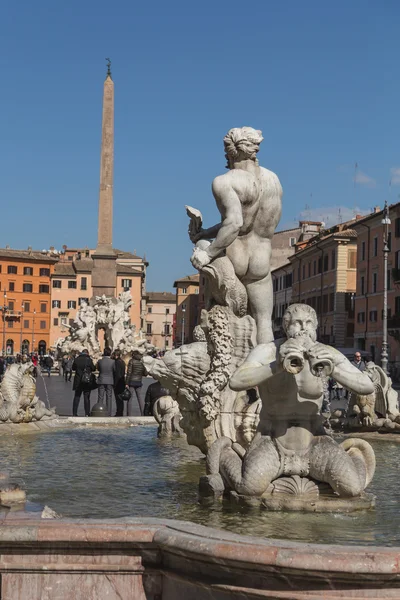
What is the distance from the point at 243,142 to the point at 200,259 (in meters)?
0.91

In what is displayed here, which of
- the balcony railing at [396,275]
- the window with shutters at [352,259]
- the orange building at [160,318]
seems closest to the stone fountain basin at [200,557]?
the balcony railing at [396,275]

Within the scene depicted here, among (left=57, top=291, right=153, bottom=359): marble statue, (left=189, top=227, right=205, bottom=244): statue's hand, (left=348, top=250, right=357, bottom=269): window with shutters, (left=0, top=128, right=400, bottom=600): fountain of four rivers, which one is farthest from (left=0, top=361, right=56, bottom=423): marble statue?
(left=348, top=250, right=357, bottom=269): window with shutters

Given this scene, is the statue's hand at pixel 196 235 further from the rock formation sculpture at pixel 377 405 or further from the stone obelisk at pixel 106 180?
the stone obelisk at pixel 106 180

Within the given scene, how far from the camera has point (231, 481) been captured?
499cm

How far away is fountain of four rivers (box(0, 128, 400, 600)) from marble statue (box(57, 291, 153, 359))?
111ft

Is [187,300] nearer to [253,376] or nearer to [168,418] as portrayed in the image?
[168,418]

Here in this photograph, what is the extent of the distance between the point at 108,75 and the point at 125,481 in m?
33.9

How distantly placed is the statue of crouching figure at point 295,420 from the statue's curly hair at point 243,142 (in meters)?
2.12

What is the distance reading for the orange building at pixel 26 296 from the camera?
106375 millimetres

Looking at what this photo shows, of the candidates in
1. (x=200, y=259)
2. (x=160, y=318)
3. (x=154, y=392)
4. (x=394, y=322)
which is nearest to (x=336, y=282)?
(x=394, y=322)

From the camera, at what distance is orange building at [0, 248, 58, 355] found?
106375 mm

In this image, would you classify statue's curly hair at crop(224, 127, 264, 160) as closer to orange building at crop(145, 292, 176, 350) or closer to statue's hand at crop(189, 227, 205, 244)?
statue's hand at crop(189, 227, 205, 244)

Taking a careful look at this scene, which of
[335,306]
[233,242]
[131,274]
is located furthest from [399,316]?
[131,274]

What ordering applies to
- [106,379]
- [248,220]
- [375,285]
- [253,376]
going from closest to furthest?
1. [253,376]
2. [248,220]
3. [106,379]
4. [375,285]
